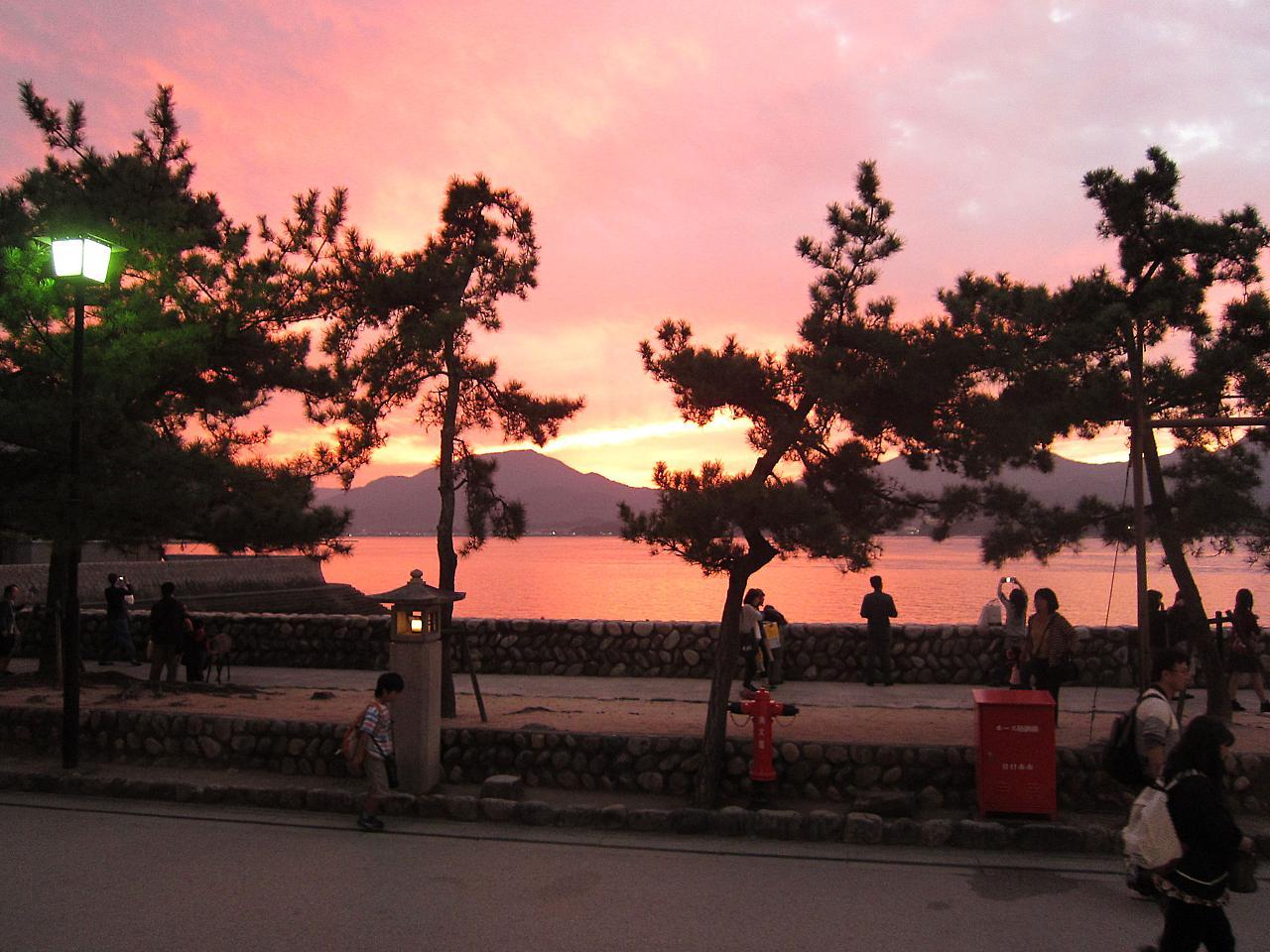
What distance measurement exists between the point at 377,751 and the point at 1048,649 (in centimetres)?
694

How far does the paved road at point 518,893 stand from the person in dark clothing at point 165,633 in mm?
5424

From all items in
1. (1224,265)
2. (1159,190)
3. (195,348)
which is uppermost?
(1159,190)

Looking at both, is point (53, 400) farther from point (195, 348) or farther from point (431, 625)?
point (431, 625)

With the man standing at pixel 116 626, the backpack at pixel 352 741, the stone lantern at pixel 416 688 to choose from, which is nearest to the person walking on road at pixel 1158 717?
the backpack at pixel 352 741

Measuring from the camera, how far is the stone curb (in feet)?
26.2

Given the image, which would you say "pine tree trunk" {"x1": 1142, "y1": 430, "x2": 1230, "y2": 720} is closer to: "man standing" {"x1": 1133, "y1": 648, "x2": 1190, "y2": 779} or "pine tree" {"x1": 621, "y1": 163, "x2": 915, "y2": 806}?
"pine tree" {"x1": 621, "y1": 163, "x2": 915, "y2": 806}

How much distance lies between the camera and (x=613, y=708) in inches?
495

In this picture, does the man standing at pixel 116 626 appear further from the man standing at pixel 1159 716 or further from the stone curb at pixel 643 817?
the man standing at pixel 1159 716

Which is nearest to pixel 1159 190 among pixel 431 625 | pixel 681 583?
pixel 431 625

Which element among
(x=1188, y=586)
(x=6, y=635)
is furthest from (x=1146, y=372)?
(x=6, y=635)

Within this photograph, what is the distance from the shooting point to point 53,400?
12.2 metres

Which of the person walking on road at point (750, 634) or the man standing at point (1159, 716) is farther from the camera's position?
the person walking on road at point (750, 634)

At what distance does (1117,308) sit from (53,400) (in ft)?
41.2

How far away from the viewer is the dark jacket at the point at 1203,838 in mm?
4188
